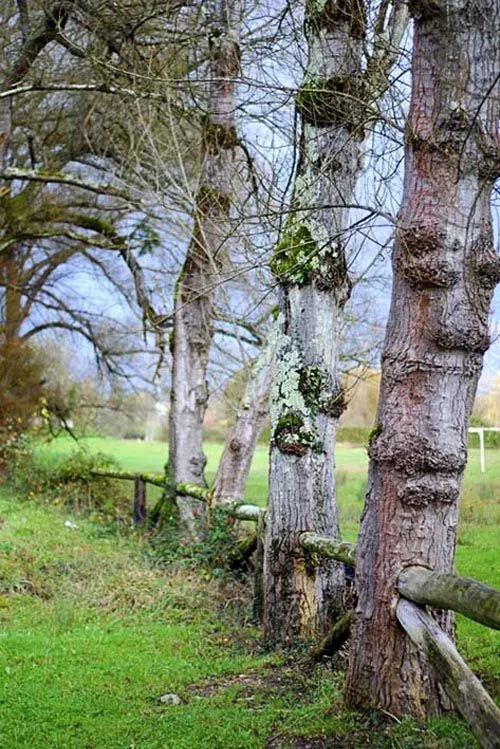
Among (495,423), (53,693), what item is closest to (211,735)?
(53,693)

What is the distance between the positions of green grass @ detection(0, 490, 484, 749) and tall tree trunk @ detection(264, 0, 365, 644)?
1.86 ft

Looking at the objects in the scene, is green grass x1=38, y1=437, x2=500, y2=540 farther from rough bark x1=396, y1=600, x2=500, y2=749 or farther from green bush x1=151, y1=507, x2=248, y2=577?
rough bark x1=396, y1=600, x2=500, y2=749

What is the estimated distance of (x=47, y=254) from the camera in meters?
16.2

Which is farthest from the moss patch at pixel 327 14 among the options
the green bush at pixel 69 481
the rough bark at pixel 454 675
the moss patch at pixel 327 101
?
the green bush at pixel 69 481

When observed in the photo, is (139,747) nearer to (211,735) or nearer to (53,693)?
(211,735)

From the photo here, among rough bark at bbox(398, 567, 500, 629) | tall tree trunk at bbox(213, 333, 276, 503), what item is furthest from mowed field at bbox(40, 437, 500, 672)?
tall tree trunk at bbox(213, 333, 276, 503)

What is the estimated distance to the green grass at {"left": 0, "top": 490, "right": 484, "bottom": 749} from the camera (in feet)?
11.9

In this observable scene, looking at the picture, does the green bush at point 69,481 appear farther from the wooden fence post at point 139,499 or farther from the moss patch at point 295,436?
the moss patch at point 295,436

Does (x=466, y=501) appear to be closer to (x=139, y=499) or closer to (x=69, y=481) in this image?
(x=139, y=499)

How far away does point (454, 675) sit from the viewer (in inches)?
108

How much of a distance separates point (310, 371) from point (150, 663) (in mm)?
2400

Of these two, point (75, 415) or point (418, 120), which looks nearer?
point (418, 120)

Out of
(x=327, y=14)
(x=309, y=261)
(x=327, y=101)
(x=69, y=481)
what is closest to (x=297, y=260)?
(x=309, y=261)

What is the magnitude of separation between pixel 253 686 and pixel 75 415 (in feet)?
38.7
